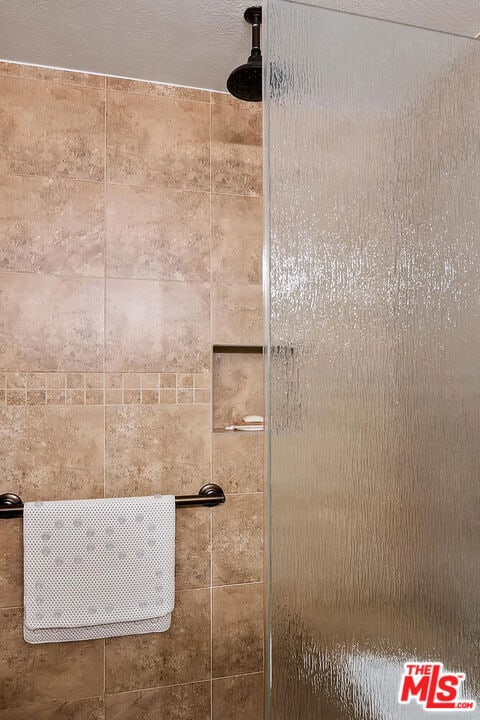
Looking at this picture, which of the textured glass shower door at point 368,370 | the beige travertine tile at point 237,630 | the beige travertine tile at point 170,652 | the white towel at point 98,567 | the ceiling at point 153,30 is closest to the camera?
the textured glass shower door at point 368,370

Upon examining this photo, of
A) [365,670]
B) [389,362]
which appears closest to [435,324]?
[389,362]

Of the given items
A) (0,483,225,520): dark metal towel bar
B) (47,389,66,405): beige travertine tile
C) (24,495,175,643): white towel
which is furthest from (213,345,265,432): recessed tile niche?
(47,389,66,405): beige travertine tile

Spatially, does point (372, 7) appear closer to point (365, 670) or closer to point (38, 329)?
point (38, 329)

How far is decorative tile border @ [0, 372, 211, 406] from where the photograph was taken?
1.66 metres

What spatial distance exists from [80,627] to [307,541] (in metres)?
1.17

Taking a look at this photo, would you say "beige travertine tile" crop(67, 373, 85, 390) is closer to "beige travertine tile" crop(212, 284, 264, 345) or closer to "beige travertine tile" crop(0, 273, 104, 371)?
"beige travertine tile" crop(0, 273, 104, 371)

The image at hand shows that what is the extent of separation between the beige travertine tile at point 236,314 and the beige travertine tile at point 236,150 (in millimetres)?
323

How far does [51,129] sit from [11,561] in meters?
1.26

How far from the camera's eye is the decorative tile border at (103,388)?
1658 mm

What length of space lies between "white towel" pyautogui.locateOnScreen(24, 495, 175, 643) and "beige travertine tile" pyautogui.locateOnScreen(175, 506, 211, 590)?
7cm

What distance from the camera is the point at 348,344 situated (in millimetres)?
761

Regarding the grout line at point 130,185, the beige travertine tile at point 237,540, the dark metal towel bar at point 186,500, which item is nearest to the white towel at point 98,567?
the dark metal towel bar at point 186,500

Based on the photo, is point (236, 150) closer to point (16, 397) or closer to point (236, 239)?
point (236, 239)

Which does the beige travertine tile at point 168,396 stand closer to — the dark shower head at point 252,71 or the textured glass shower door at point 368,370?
the dark shower head at point 252,71
